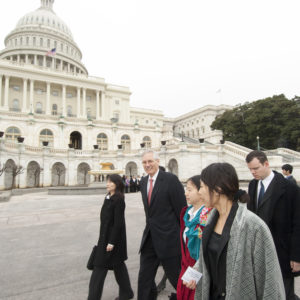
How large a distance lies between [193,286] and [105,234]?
205 cm

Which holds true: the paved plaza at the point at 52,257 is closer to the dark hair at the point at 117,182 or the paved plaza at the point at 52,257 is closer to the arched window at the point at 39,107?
the dark hair at the point at 117,182

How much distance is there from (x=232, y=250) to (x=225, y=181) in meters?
0.57

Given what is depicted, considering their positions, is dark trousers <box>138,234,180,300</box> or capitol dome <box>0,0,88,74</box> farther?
capitol dome <box>0,0,88,74</box>

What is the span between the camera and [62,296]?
161 inches

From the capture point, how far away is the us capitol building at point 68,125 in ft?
106

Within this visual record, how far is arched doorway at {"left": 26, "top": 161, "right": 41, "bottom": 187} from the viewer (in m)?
31.8

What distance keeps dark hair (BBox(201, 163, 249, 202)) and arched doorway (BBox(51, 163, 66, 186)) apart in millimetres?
34608

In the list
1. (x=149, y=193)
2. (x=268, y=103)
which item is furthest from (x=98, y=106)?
(x=149, y=193)

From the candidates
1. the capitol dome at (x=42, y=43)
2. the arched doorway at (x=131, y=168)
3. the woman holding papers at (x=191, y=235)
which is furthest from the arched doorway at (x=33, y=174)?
the capitol dome at (x=42, y=43)

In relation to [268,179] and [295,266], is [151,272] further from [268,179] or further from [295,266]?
[268,179]

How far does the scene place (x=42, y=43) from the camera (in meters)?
80.1

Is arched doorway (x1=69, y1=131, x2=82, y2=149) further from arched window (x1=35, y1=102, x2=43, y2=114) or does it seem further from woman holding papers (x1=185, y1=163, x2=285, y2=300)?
woman holding papers (x1=185, y1=163, x2=285, y2=300)

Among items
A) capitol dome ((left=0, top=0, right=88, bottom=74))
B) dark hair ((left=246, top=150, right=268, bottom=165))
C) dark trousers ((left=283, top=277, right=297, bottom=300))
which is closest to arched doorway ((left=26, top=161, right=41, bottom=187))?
dark hair ((left=246, top=150, right=268, bottom=165))

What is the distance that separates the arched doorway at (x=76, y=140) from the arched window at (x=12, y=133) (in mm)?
9001
